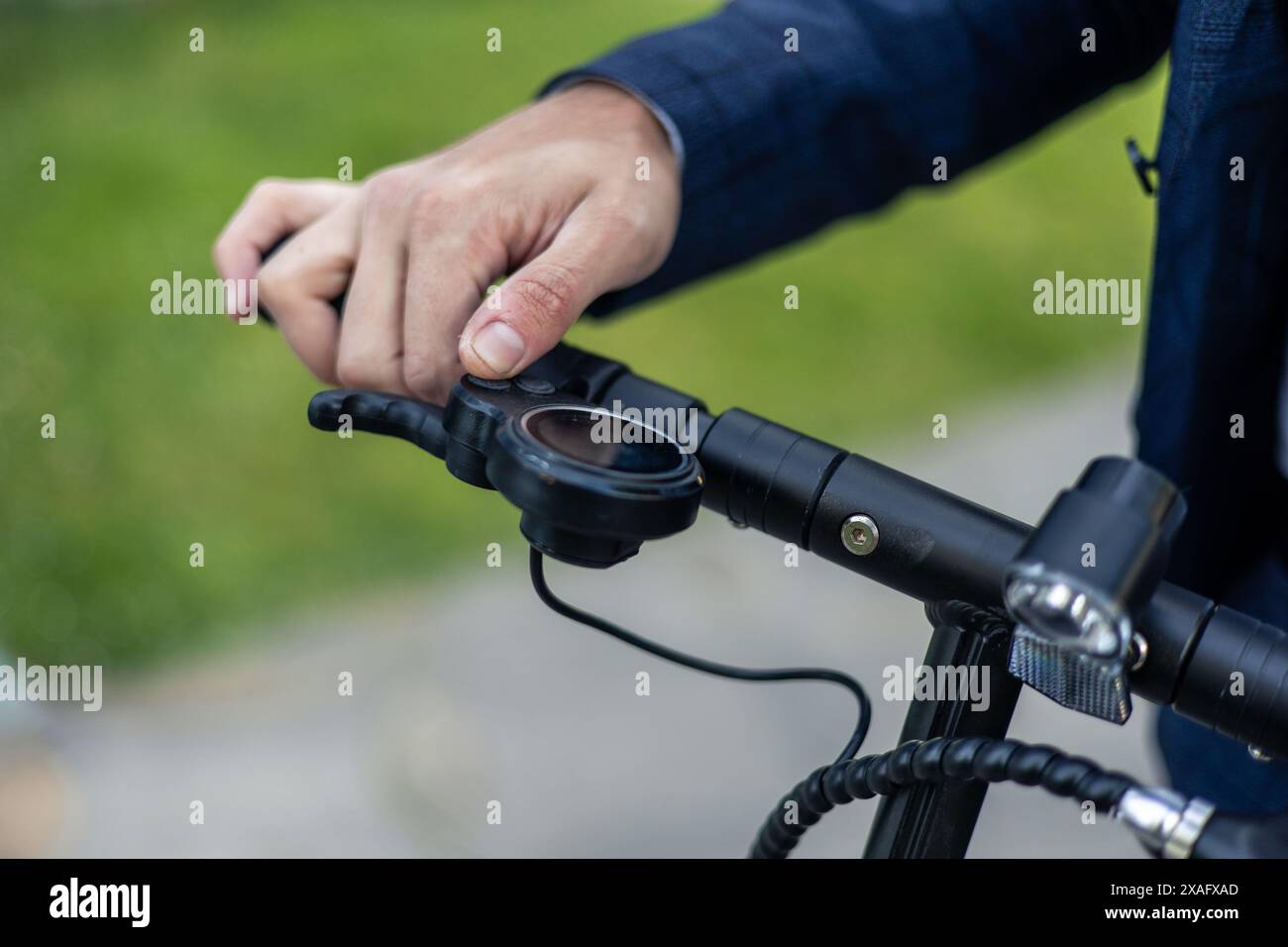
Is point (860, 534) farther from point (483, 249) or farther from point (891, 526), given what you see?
point (483, 249)

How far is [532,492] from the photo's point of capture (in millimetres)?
1062

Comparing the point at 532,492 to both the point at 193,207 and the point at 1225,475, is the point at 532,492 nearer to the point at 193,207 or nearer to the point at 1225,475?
the point at 1225,475

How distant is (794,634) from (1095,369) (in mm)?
2319

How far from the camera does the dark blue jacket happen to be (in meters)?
1.39

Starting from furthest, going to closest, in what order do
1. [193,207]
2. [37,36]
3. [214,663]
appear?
[37,36] < [193,207] < [214,663]

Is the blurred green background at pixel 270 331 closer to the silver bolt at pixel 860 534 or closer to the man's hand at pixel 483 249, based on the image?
the man's hand at pixel 483 249

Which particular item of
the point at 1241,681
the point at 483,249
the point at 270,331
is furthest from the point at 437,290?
the point at 270,331

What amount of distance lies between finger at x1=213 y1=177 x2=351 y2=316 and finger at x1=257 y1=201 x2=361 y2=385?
3.8 inches

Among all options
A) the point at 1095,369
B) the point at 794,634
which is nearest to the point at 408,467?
the point at 794,634

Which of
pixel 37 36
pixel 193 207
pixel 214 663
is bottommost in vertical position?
pixel 214 663

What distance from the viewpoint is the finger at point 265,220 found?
1.59 m

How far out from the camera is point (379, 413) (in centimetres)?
126

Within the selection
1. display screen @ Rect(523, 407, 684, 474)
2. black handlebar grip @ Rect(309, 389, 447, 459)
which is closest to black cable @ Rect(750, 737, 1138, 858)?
display screen @ Rect(523, 407, 684, 474)
